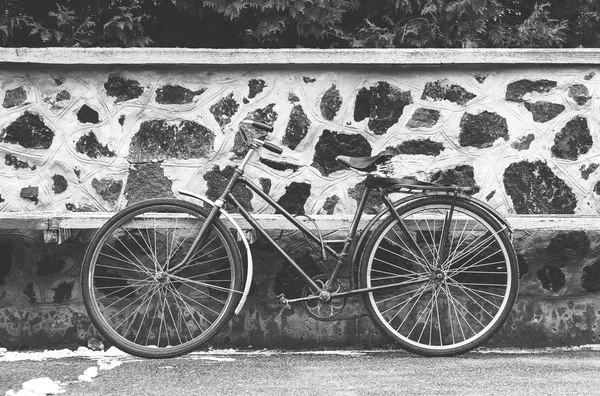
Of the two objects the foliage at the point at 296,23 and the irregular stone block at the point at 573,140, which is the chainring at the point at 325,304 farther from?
the foliage at the point at 296,23

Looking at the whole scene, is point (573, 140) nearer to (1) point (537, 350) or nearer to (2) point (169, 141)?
(1) point (537, 350)

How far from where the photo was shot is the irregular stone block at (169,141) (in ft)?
16.2

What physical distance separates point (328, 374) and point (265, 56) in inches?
68.7

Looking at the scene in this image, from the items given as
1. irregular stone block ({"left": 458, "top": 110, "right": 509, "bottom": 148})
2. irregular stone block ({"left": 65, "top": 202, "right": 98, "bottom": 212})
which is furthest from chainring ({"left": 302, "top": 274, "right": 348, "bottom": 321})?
irregular stone block ({"left": 65, "top": 202, "right": 98, "bottom": 212})

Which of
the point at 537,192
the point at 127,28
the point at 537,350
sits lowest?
the point at 537,350

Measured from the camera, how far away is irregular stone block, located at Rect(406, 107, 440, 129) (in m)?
4.95

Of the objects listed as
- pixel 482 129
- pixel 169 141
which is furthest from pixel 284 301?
pixel 482 129

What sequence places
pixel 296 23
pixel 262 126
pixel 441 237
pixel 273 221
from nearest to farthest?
pixel 262 126
pixel 441 237
pixel 273 221
pixel 296 23

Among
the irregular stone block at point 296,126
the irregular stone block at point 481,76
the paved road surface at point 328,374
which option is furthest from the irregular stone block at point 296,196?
the irregular stone block at point 481,76

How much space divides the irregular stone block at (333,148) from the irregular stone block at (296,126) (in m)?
0.11

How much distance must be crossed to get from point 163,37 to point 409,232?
2518mm

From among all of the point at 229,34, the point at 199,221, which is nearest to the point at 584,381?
the point at 199,221

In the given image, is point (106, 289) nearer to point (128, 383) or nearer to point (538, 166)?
point (128, 383)

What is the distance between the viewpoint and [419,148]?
4961 mm
